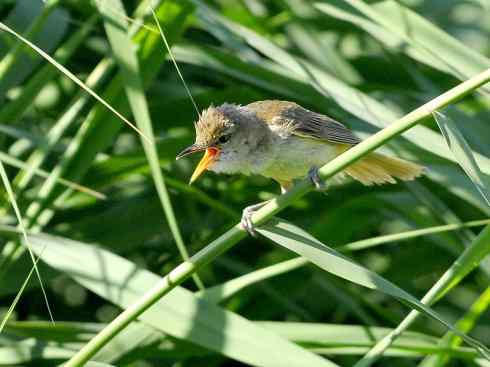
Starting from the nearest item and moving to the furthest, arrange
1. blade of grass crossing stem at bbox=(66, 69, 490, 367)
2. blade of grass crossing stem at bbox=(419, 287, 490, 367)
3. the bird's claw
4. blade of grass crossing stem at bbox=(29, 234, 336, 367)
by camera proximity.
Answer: blade of grass crossing stem at bbox=(66, 69, 490, 367)
the bird's claw
blade of grass crossing stem at bbox=(29, 234, 336, 367)
blade of grass crossing stem at bbox=(419, 287, 490, 367)

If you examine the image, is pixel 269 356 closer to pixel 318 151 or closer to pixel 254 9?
pixel 318 151

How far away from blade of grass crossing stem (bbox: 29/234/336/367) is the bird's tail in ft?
1.67

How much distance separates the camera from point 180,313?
1.78 m

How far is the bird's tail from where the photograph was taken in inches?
81.9

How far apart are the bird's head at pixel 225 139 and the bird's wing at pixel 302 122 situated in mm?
119

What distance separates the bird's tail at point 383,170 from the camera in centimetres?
208

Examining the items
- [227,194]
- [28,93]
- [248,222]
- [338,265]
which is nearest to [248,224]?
[248,222]

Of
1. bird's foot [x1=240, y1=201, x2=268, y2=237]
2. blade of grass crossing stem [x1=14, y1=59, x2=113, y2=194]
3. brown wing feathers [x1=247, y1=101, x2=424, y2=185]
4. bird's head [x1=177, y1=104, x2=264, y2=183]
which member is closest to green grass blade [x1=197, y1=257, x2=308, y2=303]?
bird's foot [x1=240, y1=201, x2=268, y2=237]

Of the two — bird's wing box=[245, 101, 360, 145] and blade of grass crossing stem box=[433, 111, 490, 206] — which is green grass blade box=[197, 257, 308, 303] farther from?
blade of grass crossing stem box=[433, 111, 490, 206]

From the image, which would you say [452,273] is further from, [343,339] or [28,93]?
[28,93]

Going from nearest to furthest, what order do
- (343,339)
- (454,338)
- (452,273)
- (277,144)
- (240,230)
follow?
(240,230)
(452,273)
(454,338)
(343,339)
(277,144)

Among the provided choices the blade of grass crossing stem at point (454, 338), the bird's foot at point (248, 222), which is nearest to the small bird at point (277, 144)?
the bird's foot at point (248, 222)

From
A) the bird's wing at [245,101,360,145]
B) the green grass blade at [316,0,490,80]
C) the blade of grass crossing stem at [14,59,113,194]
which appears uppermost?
the green grass blade at [316,0,490,80]

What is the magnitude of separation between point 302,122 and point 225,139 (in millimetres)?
306
